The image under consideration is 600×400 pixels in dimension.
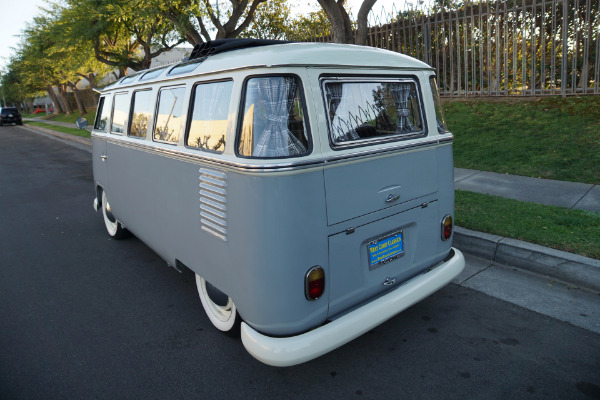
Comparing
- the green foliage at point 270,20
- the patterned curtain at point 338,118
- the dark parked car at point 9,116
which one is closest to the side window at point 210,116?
the patterned curtain at point 338,118

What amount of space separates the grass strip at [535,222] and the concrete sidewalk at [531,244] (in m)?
0.11

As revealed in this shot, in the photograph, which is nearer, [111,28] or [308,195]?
[308,195]

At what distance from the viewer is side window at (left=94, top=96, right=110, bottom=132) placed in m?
5.36

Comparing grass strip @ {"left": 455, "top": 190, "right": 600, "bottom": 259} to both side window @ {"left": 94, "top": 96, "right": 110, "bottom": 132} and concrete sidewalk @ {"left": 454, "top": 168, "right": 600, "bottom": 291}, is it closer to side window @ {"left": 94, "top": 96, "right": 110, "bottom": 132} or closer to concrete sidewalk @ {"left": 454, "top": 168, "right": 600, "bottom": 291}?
concrete sidewalk @ {"left": 454, "top": 168, "right": 600, "bottom": 291}

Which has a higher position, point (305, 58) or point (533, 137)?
point (305, 58)

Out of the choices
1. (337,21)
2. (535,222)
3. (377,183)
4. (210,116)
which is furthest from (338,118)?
(337,21)

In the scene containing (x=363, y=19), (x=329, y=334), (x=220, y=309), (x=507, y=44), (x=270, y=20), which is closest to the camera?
(x=329, y=334)

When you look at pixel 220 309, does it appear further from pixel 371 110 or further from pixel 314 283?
pixel 371 110

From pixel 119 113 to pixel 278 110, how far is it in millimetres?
3003

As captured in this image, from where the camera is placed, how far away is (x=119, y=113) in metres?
4.85

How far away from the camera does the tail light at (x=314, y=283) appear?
8.59ft

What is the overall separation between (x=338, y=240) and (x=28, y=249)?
4.92 metres

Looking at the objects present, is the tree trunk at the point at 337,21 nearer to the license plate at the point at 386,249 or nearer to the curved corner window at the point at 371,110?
the curved corner window at the point at 371,110

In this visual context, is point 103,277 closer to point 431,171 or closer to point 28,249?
point 28,249
